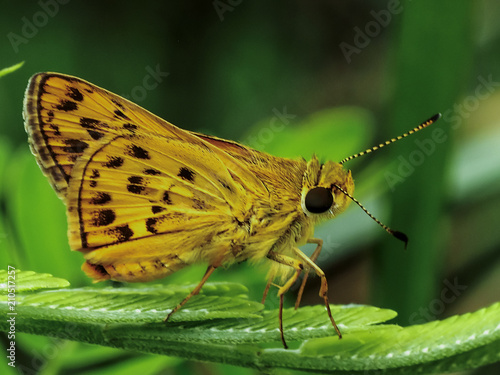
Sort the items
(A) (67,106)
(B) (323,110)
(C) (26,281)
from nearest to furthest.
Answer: (C) (26,281) < (A) (67,106) < (B) (323,110)

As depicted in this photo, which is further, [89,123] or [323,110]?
[323,110]

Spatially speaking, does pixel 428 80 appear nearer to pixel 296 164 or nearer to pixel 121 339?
pixel 296 164

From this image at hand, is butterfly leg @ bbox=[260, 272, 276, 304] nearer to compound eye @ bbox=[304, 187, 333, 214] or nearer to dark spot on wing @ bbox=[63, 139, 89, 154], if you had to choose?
compound eye @ bbox=[304, 187, 333, 214]

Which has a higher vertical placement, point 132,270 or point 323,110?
point 323,110

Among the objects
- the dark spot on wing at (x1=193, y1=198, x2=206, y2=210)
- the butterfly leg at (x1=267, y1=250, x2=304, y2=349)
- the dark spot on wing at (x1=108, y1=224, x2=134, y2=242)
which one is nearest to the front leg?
the butterfly leg at (x1=267, y1=250, x2=304, y2=349)

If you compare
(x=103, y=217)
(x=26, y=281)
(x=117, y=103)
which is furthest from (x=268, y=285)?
(x=26, y=281)

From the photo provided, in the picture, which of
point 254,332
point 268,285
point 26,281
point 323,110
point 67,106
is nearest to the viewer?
point 26,281

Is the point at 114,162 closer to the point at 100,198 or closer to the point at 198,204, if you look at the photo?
the point at 100,198

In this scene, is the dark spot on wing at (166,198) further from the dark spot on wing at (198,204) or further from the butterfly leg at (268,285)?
the butterfly leg at (268,285)
